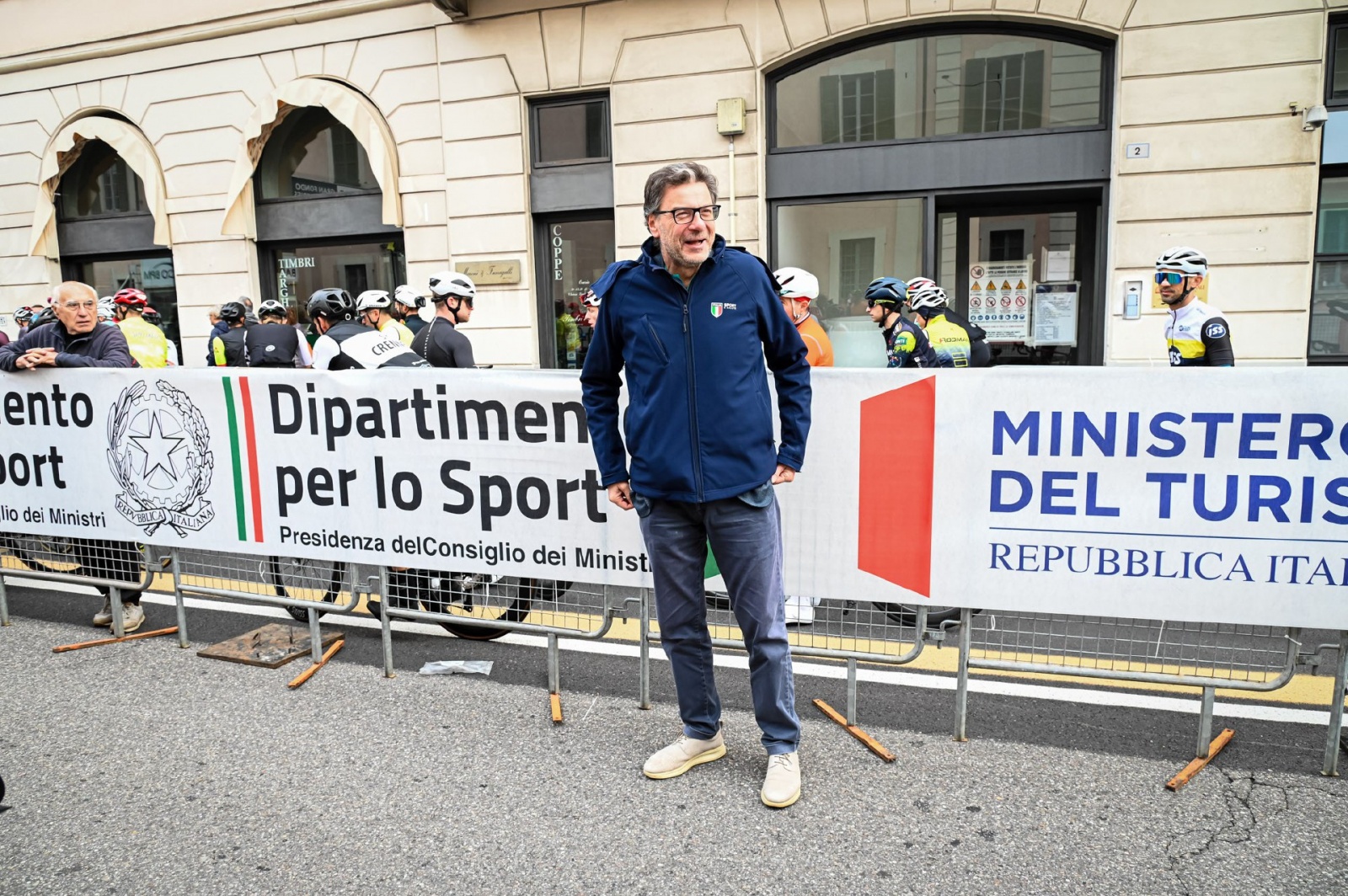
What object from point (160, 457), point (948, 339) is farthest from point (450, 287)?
point (948, 339)

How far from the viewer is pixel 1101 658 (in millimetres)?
4332

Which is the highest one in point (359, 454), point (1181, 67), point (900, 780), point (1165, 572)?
point (1181, 67)

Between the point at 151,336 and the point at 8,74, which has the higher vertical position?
the point at 8,74

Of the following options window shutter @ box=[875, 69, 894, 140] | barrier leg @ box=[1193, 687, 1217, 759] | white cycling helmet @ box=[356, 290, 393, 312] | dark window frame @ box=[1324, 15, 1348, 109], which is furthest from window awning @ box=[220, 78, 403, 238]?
barrier leg @ box=[1193, 687, 1217, 759]

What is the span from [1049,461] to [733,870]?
6.60 ft

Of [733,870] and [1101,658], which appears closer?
[733,870]

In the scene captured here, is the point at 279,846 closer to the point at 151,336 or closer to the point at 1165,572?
the point at 1165,572

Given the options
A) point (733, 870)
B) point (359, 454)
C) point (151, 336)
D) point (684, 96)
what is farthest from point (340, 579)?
point (684, 96)

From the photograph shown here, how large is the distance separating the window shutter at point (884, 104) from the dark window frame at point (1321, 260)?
433 centimetres

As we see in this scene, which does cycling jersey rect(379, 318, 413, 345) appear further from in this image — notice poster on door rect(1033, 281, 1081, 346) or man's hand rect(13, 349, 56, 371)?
notice poster on door rect(1033, 281, 1081, 346)

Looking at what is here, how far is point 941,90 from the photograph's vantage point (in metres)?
10.2

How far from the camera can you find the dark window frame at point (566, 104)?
11203 millimetres

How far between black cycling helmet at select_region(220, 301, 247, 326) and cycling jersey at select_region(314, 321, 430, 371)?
4989mm

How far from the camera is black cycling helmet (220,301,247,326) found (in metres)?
9.55
